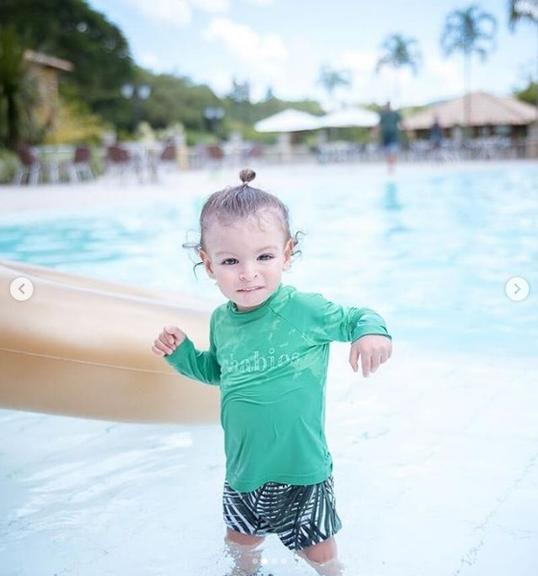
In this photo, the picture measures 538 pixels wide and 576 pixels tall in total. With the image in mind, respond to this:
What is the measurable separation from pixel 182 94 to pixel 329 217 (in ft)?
94.0

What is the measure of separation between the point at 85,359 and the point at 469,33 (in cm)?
2706

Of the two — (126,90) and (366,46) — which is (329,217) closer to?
(126,90)

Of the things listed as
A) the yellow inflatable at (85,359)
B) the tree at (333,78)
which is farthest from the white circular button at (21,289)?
the tree at (333,78)

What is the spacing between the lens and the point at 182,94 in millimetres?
36469

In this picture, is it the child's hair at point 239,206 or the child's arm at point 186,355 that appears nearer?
the child's hair at point 239,206

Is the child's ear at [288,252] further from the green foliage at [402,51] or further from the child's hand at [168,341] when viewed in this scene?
the green foliage at [402,51]

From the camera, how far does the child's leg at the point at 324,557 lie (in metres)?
1.47

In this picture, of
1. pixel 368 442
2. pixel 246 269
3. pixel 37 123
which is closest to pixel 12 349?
pixel 246 269

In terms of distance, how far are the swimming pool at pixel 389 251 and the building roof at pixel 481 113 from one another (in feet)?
48.5

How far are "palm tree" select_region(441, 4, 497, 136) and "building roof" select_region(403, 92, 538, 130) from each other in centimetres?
110

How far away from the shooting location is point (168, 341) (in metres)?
1.50

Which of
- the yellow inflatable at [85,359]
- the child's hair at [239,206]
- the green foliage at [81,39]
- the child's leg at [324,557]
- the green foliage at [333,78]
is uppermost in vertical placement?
the green foliage at [81,39]

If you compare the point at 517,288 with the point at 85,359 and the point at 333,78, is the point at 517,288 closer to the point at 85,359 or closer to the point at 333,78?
the point at 85,359

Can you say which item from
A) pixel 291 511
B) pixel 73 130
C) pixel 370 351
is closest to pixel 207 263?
pixel 370 351
